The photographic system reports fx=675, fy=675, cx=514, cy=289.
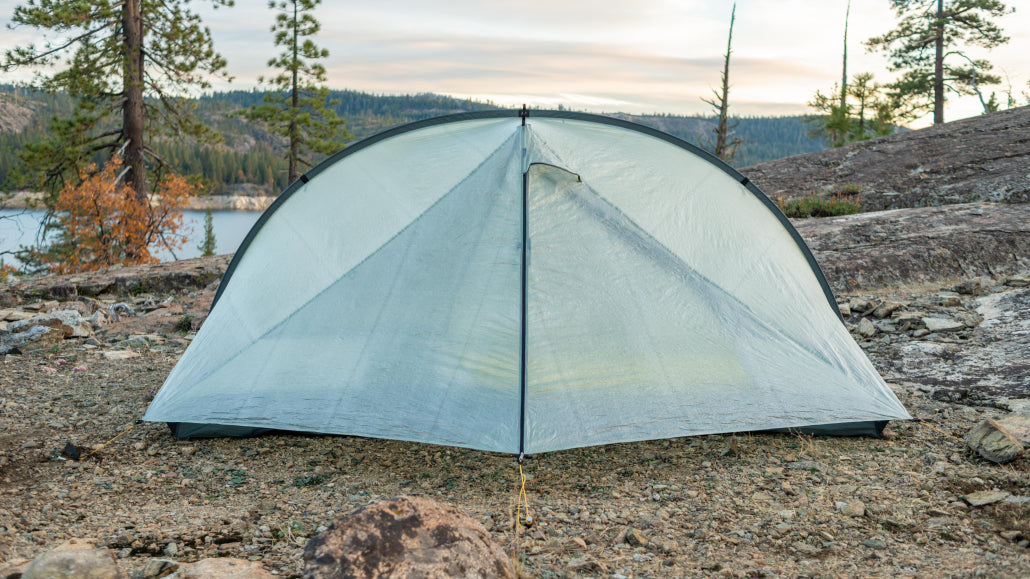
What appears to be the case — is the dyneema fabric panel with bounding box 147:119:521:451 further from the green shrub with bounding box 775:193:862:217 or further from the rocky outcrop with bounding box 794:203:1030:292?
the green shrub with bounding box 775:193:862:217

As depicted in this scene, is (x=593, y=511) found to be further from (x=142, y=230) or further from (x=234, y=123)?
(x=234, y=123)

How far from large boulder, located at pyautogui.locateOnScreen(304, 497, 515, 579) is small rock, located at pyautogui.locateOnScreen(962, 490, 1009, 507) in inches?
93.8

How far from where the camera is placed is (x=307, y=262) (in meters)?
4.34

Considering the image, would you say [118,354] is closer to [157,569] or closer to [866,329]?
[157,569]

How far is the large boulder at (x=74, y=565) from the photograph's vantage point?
2414 millimetres

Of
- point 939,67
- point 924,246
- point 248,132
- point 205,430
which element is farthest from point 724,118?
point 248,132

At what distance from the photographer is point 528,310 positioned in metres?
3.79

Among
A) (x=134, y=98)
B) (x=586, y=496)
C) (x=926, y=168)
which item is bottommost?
(x=586, y=496)

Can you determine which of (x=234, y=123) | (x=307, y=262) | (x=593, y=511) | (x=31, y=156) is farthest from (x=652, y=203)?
(x=234, y=123)

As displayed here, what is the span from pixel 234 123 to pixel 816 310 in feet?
456

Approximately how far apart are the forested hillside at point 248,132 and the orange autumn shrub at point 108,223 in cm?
155

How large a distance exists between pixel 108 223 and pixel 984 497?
61.9 ft

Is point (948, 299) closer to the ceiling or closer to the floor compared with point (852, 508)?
closer to the ceiling

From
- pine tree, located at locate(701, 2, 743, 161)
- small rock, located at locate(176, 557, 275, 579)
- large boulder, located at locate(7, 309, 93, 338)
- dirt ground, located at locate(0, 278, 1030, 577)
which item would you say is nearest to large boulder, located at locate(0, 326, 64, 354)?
large boulder, located at locate(7, 309, 93, 338)
